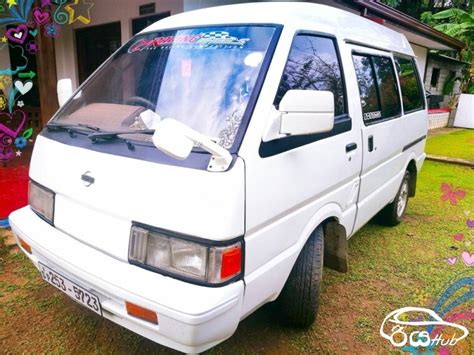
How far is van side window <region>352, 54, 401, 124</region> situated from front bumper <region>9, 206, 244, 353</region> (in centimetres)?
196

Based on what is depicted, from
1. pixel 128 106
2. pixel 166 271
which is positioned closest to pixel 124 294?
pixel 166 271

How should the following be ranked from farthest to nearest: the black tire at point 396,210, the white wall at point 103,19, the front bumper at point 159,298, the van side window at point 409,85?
the white wall at point 103,19, the black tire at point 396,210, the van side window at point 409,85, the front bumper at point 159,298

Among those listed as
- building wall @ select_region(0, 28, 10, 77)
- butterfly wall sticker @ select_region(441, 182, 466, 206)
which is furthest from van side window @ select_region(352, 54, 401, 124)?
building wall @ select_region(0, 28, 10, 77)

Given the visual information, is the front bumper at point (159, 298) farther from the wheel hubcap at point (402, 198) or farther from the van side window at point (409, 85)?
the wheel hubcap at point (402, 198)

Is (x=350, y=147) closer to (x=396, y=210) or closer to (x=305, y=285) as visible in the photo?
(x=305, y=285)

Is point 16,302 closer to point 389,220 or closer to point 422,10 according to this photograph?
point 389,220

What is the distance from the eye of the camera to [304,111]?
1.83 m

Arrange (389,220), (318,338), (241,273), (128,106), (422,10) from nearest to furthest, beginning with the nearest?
1. (241,273)
2. (128,106)
3. (318,338)
4. (389,220)
5. (422,10)

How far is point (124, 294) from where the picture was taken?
1693 millimetres

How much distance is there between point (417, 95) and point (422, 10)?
72.1 ft

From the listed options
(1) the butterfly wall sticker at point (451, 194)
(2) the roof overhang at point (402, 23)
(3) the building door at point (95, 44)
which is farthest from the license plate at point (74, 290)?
(3) the building door at point (95, 44)

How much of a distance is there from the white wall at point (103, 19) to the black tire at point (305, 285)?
5249 mm

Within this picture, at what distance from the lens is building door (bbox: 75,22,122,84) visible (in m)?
7.86

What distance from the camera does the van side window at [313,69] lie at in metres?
2.17
